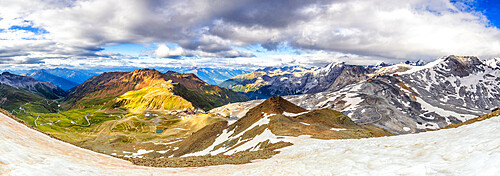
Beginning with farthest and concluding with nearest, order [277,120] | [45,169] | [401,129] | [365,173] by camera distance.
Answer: [401,129] < [277,120] < [365,173] < [45,169]

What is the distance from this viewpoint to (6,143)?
9898mm

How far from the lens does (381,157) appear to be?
43.3ft

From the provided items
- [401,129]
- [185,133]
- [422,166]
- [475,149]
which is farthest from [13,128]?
[401,129]

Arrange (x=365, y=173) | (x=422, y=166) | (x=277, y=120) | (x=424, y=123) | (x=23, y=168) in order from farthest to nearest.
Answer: (x=424, y=123)
(x=277, y=120)
(x=365, y=173)
(x=422, y=166)
(x=23, y=168)

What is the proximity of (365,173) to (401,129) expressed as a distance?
212m

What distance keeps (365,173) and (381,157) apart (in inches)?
129

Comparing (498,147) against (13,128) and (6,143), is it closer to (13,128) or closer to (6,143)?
(6,143)

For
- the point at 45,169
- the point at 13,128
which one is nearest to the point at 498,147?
the point at 45,169

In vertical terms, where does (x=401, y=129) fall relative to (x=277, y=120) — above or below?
below

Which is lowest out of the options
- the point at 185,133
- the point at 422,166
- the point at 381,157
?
the point at 185,133

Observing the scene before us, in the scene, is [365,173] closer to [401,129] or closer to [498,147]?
[498,147]

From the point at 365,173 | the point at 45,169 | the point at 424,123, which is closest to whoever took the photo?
the point at 45,169

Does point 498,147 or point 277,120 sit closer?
point 498,147

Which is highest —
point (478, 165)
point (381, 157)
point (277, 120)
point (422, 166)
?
point (478, 165)
